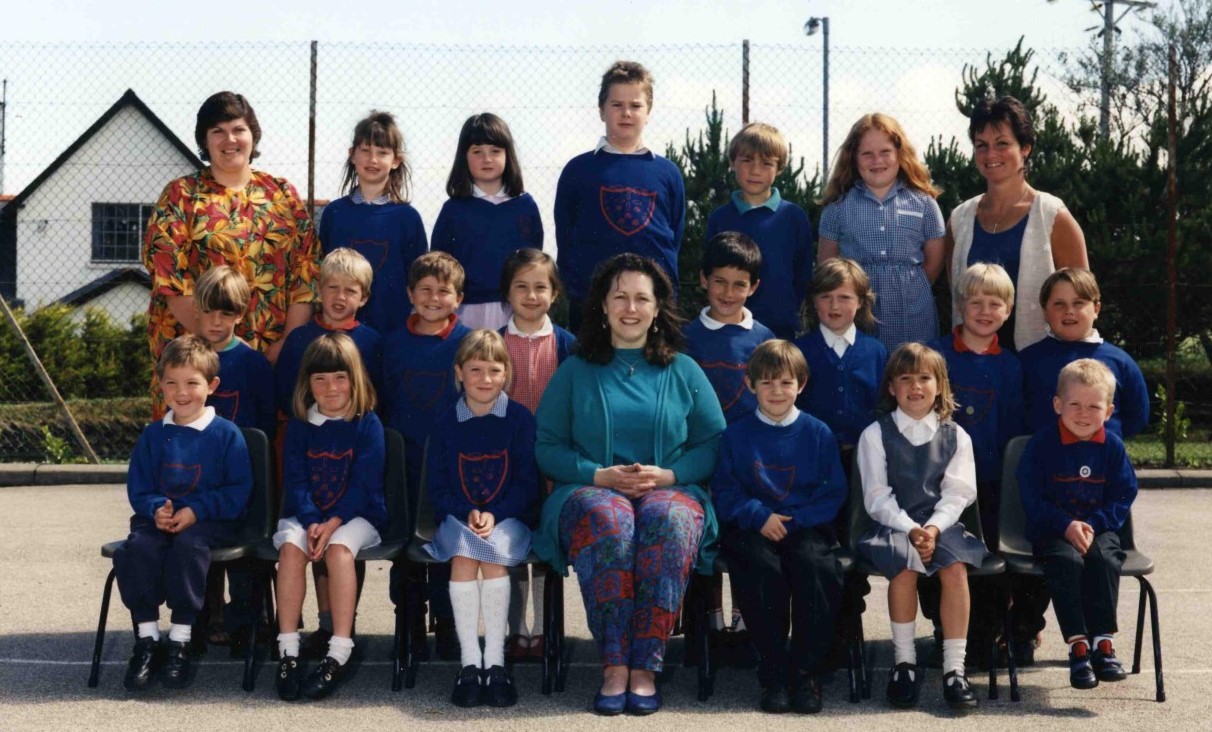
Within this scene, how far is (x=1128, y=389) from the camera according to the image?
4.94 m

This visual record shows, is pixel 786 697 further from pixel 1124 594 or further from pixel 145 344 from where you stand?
pixel 145 344

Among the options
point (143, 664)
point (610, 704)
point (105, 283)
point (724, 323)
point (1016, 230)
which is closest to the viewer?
point (610, 704)

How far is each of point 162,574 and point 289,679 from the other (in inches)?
22.5

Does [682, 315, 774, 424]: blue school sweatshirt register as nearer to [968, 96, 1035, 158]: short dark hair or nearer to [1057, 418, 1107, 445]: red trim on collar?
[1057, 418, 1107, 445]: red trim on collar

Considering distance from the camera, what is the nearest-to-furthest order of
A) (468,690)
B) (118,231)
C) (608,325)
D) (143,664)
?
(468,690) < (143,664) < (608,325) < (118,231)

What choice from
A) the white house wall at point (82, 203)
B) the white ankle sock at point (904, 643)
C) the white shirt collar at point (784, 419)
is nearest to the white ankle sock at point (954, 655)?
the white ankle sock at point (904, 643)

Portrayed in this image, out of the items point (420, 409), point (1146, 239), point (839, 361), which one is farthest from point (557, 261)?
point (1146, 239)

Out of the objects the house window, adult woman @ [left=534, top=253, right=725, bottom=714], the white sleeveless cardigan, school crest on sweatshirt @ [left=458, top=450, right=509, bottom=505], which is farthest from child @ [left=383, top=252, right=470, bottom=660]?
the house window

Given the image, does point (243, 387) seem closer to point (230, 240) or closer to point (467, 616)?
point (230, 240)

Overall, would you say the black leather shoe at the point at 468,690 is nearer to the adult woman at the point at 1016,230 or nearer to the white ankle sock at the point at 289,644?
the white ankle sock at the point at 289,644

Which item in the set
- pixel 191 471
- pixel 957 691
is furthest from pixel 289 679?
pixel 957 691

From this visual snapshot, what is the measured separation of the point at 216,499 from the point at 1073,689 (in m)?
2.96

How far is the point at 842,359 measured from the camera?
4.98m

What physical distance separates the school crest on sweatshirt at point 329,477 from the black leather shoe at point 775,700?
1575 millimetres
